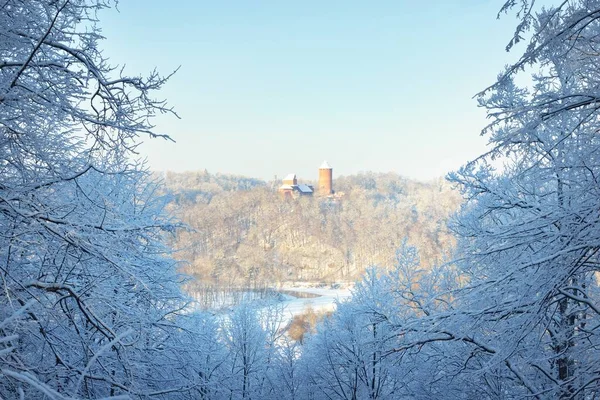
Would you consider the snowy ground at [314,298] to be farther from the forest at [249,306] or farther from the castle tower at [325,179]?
the castle tower at [325,179]

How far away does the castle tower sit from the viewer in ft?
355

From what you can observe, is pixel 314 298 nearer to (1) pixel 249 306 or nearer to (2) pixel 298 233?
(2) pixel 298 233

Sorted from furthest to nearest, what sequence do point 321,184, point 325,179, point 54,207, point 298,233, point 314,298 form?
point 325,179, point 321,184, point 298,233, point 314,298, point 54,207

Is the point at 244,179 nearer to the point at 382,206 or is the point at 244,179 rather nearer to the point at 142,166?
the point at 382,206

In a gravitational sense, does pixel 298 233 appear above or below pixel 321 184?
below

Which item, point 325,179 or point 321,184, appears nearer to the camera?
point 321,184

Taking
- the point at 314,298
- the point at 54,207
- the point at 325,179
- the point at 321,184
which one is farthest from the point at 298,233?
the point at 54,207

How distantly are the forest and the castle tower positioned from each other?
91459mm

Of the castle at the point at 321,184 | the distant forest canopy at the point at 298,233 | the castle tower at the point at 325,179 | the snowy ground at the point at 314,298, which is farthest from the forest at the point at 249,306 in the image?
the castle tower at the point at 325,179

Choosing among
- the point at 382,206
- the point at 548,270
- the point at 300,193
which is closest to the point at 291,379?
the point at 548,270

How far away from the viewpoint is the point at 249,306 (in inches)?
644

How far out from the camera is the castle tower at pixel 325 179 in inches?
4259

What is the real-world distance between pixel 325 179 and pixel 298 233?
1282 inches

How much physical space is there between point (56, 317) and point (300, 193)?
333 feet
